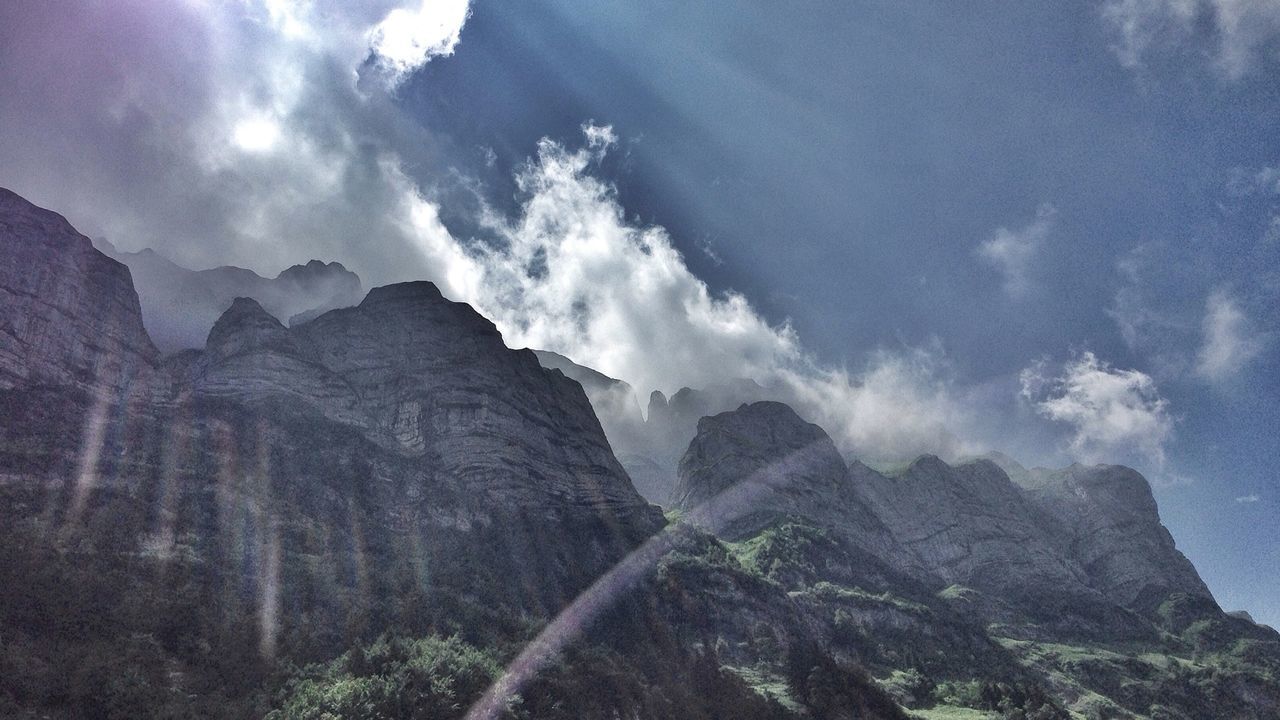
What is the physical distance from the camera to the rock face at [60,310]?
104 metres

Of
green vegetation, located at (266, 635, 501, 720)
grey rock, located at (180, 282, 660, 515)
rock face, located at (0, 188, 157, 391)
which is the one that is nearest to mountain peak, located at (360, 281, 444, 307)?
grey rock, located at (180, 282, 660, 515)

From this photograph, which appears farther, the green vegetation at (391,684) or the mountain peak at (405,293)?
the mountain peak at (405,293)

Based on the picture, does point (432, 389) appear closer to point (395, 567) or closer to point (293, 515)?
point (293, 515)

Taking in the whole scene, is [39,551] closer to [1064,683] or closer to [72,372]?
[72,372]

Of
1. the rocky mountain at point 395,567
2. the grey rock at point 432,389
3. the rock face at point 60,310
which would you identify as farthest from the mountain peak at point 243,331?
the rock face at point 60,310

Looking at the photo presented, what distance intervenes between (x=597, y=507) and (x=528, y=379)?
34453 mm

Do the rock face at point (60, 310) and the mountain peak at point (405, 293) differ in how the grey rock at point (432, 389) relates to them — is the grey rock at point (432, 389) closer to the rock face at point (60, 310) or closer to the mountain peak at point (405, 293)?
the mountain peak at point (405, 293)

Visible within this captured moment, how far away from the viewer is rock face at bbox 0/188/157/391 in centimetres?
10394

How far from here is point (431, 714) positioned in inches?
2680

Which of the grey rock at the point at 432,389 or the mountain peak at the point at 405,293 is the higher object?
the mountain peak at the point at 405,293

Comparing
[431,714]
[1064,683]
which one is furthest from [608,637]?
[1064,683]

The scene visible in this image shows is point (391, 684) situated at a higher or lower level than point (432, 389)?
lower

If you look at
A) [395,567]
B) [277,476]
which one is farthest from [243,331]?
[395,567]

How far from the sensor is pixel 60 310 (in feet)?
366
